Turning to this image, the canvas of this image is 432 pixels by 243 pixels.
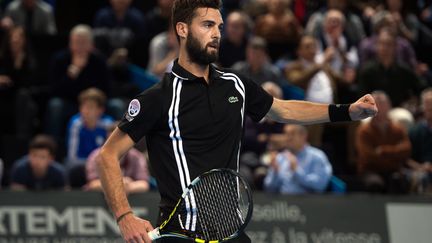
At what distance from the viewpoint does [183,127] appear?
616 cm

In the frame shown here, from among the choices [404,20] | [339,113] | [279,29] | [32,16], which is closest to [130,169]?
[32,16]

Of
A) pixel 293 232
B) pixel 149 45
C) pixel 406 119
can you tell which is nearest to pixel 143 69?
pixel 149 45

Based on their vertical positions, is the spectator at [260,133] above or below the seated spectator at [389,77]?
below

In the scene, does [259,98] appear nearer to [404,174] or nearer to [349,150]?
[404,174]

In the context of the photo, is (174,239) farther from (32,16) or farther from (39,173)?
(32,16)

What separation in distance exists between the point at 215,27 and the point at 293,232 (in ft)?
17.1

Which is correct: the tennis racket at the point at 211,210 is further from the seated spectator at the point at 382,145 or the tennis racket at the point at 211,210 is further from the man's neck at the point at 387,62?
the man's neck at the point at 387,62

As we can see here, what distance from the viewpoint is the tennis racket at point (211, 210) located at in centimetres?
599

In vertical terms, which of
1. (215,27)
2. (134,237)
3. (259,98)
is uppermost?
(215,27)

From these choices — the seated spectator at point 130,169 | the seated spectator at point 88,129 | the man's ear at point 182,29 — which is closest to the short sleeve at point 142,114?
the man's ear at point 182,29

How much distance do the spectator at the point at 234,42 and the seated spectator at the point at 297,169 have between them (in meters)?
2.72

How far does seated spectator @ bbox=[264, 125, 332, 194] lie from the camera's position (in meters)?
11.7

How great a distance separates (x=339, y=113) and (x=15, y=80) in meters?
7.97

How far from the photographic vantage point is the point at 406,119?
13.6 meters
